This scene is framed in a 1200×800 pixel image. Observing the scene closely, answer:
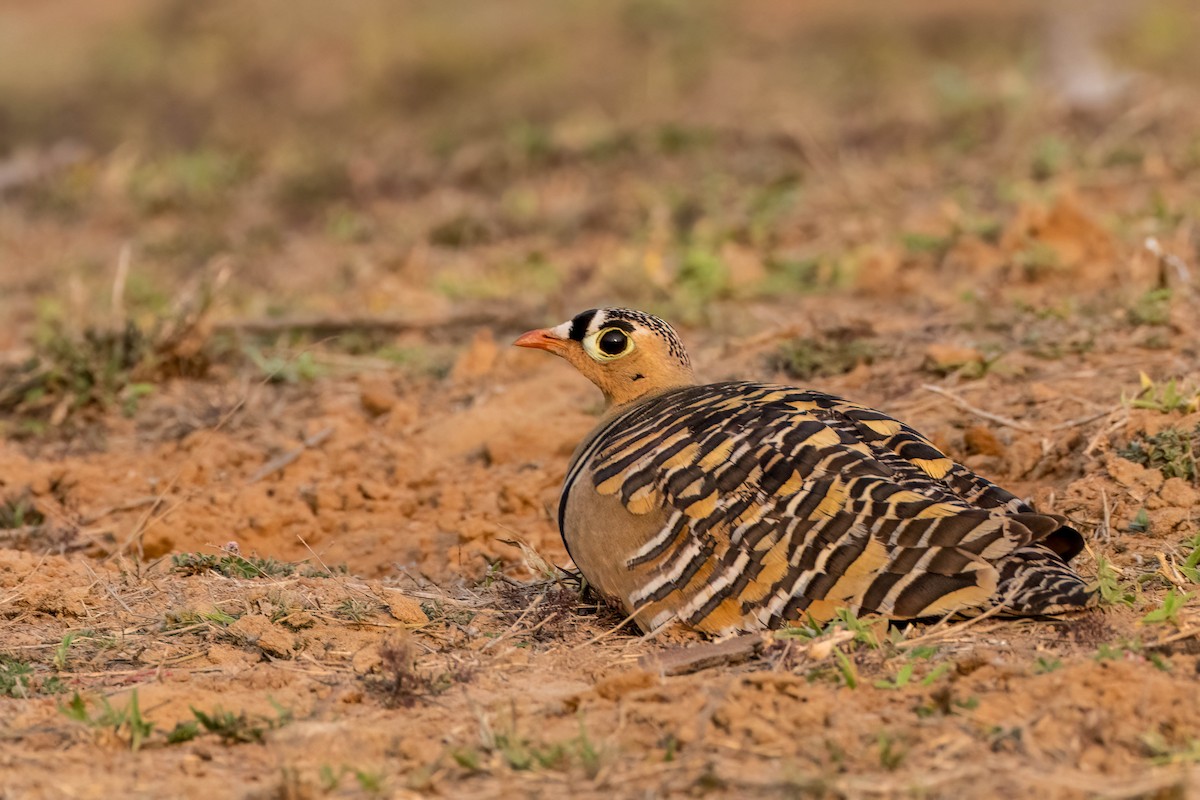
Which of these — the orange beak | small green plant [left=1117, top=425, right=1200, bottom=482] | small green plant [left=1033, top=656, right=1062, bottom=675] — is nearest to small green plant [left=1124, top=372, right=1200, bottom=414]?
small green plant [left=1117, top=425, right=1200, bottom=482]

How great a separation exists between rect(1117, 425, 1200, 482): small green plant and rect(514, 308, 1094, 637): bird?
0.92m

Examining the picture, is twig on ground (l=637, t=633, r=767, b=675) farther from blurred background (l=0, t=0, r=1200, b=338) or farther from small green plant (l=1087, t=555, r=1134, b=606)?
blurred background (l=0, t=0, r=1200, b=338)

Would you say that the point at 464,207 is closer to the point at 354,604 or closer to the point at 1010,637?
the point at 354,604

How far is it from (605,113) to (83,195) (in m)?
4.42

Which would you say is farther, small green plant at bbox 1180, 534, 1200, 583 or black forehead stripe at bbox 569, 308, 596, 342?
black forehead stripe at bbox 569, 308, 596, 342

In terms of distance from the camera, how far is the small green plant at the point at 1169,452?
4.93m

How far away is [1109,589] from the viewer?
13.3ft

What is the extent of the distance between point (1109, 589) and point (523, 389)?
328cm

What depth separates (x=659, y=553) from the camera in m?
4.24

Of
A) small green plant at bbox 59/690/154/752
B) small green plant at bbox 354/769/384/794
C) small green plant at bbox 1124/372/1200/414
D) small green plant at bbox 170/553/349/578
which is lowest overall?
small green plant at bbox 170/553/349/578

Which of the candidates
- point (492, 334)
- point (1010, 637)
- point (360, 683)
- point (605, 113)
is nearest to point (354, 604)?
point (360, 683)

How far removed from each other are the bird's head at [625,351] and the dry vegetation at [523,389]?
25.6 inches

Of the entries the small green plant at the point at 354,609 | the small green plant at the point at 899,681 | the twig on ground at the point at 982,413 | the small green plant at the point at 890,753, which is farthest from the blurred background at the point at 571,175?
the small green plant at the point at 890,753

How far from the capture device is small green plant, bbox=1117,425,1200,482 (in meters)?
4.93
